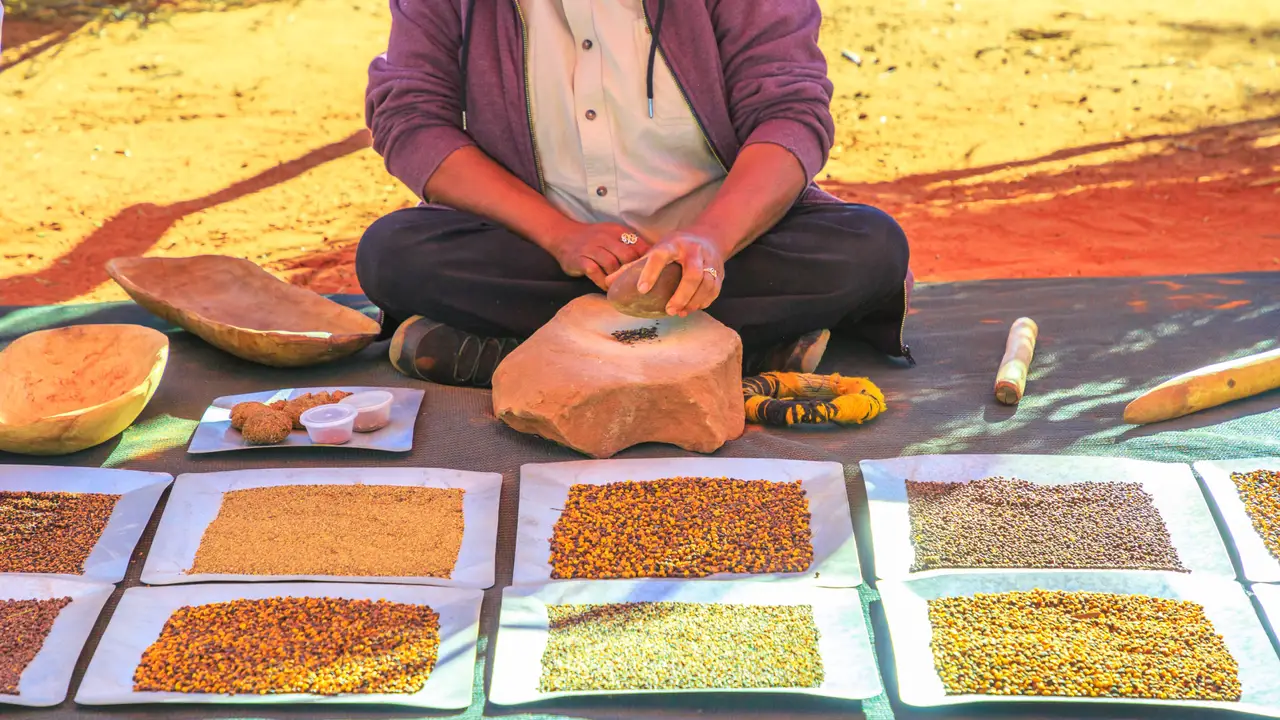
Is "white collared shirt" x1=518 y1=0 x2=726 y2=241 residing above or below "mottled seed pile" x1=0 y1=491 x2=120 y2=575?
above

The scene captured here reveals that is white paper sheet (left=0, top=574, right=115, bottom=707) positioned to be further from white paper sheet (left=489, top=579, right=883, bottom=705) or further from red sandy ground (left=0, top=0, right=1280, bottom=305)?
red sandy ground (left=0, top=0, right=1280, bottom=305)

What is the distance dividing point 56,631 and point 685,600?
1131 millimetres

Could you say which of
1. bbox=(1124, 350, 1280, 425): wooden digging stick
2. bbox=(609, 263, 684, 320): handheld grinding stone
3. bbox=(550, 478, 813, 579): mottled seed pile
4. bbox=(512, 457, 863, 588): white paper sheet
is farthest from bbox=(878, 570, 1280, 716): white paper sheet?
bbox=(609, 263, 684, 320): handheld grinding stone

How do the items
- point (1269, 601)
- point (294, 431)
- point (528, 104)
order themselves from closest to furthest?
point (1269, 601) → point (294, 431) → point (528, 104)

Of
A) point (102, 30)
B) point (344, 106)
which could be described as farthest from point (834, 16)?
point (102, 30)

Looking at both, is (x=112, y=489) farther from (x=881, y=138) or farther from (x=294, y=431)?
(x=881, y=138)

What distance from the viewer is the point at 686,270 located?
105 inches

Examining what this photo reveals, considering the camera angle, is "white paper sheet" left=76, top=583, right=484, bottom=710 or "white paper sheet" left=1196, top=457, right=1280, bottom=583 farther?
"white paper sheet" left=1196, top=457, right=1280, bottom=583

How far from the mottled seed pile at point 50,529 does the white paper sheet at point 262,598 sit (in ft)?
0.88

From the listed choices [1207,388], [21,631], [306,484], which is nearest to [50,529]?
[21,631]

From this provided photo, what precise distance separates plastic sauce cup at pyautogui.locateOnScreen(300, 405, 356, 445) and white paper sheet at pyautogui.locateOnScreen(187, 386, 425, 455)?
0.08 ft

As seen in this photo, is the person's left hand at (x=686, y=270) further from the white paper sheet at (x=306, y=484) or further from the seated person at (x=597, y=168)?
the white paper sheet at (x=306, y=484)

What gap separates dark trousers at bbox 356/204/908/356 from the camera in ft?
10.2

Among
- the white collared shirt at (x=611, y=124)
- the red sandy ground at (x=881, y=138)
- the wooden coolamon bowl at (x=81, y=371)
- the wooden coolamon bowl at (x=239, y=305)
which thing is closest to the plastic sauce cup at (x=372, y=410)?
the wooden coolamon bowl at (x=239, y=305)
